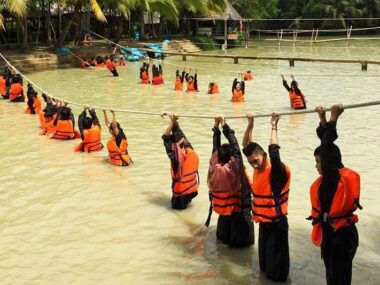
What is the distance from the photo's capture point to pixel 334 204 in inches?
179

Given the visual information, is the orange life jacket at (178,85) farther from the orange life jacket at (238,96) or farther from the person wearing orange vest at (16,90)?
the person wearing orange vest at (16,90)

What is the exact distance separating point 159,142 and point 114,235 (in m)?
5.24

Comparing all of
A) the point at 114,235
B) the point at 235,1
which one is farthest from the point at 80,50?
the point at 114,235

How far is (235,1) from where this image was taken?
48.8m

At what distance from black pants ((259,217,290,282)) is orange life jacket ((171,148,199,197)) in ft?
6.71

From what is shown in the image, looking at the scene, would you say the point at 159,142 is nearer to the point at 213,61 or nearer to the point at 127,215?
the point at 127,215

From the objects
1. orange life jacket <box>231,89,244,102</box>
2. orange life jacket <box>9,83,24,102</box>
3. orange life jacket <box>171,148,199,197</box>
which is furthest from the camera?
orange life jacket <box>9,83,24,102</box>

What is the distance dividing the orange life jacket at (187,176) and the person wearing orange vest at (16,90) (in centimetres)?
1184

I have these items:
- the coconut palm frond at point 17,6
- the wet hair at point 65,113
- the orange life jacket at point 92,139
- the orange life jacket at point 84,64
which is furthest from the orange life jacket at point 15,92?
the orange life jacket at point 84,64

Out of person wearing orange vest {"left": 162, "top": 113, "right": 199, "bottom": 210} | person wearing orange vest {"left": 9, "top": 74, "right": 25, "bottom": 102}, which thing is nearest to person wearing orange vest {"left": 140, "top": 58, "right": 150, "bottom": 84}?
person wearing orange vest {"left": 9, "top": 74, "right": 25, "bottom": 102}

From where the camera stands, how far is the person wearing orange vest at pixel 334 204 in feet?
14.5

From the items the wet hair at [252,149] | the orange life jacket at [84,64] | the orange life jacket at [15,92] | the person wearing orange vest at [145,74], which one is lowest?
the orange life jacket at [15,92]

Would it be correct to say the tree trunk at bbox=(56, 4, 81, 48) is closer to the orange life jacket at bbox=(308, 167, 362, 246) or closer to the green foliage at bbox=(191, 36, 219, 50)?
the green foliage at bbox=(191, 36, 219, 50)

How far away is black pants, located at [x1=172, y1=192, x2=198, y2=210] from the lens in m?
7.75
